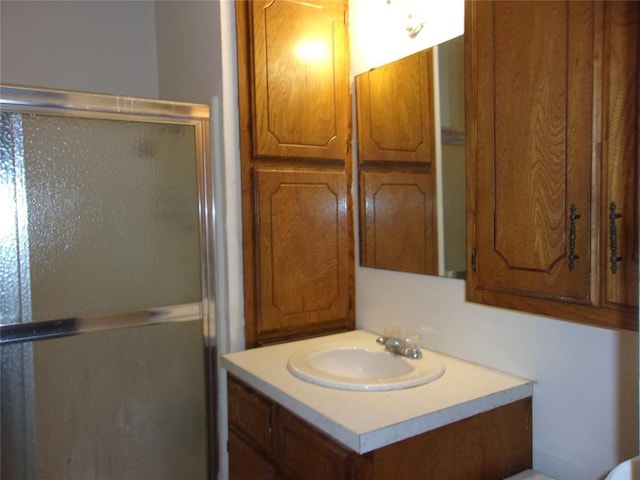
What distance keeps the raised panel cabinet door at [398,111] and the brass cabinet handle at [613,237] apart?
0.66 metres

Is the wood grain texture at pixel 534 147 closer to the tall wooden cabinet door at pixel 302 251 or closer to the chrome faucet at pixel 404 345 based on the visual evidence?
the chrome faucet at pixel 404 345

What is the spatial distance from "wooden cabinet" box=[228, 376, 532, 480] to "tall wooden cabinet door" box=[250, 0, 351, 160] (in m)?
0.90

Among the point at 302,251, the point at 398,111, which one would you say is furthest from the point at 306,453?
the point at 398,111

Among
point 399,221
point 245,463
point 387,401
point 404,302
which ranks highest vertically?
point 399,221

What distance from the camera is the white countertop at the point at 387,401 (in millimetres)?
1087

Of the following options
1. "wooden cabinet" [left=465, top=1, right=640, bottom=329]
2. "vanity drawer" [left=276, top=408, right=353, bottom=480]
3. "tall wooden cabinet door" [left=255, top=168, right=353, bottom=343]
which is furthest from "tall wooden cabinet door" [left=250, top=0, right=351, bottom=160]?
"vanity drawer" [left=276, top=408, right=353, bottom=480]

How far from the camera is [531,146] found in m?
1.14

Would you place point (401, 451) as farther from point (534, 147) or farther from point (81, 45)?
point (81, 45)

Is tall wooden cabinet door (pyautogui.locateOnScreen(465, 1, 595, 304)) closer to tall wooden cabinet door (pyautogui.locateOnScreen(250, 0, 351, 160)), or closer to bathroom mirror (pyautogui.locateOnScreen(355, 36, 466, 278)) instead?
bathroom mirror (pyautogui.locateOnScreen(355, 36, 466, 278))

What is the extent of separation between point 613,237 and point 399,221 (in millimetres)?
→ 815

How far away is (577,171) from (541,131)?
131 millimetres

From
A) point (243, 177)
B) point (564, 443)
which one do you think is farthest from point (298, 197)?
point (564, 443)

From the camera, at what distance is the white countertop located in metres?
1.09

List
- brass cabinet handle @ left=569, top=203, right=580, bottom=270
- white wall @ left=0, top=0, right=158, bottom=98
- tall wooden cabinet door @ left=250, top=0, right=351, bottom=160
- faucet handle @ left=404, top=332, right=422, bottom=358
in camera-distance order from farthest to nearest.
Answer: white wall @ left=0, top=0, right=158, bottom=98 → tall wooden cabinet door @ left=250, top=0, right=351, bottom=160 → faucet handle @ left=404, top=332, right=422, bottom=358 → brass cabinet handle @ left=569, top=203, right=580, bottom=270
